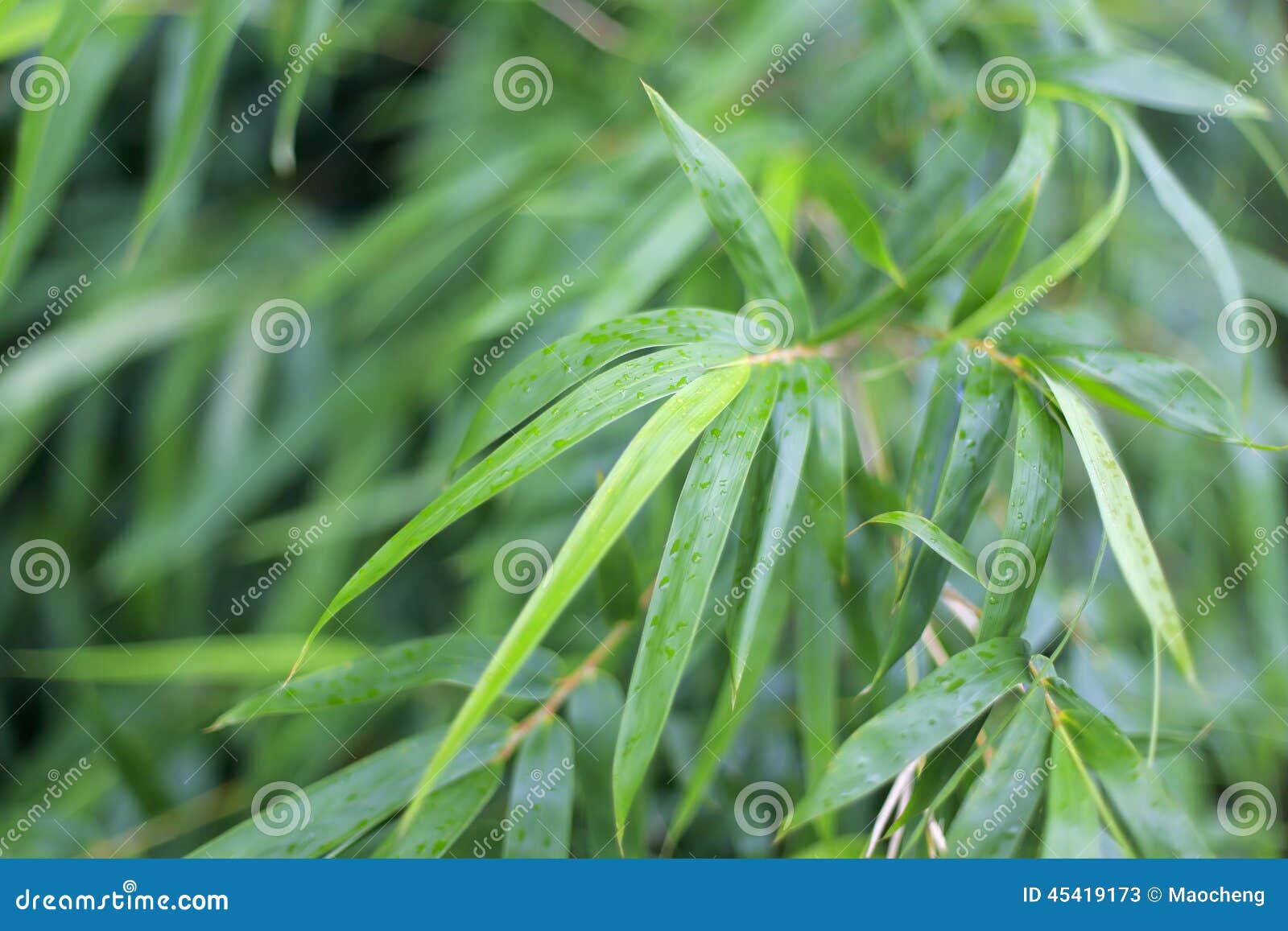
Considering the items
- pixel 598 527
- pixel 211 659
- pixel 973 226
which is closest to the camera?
pixel 598 527

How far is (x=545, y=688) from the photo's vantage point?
0.41 metres

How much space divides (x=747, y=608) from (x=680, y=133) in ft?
0.58

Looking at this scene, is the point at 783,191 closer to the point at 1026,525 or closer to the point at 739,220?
the point at 739,220

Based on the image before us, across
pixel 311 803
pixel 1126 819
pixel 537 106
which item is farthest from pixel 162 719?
pixel 1126 819

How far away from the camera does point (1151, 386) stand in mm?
340

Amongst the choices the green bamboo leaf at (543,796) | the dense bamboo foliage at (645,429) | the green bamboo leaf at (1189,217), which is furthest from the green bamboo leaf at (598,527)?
the green bamboo leaf at (1189,217)

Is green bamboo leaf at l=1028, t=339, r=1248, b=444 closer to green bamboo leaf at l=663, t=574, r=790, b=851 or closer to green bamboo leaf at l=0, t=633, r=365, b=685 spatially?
green bamboo leaf at l=663, t=574, r=790, b=851

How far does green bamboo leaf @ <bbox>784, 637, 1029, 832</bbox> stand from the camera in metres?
0.29

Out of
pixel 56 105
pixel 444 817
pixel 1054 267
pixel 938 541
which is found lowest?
pixel 444 817

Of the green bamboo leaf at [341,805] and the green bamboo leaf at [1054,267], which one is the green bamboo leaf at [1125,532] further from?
the green bamboo leaf at [341,805]

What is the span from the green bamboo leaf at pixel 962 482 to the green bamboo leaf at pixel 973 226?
0.05 m

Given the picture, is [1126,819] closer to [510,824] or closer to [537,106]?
[510,824]

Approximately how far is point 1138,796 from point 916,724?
0.26 feet

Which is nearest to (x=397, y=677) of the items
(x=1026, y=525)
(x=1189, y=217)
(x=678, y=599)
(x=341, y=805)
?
(x=341, y=805)
